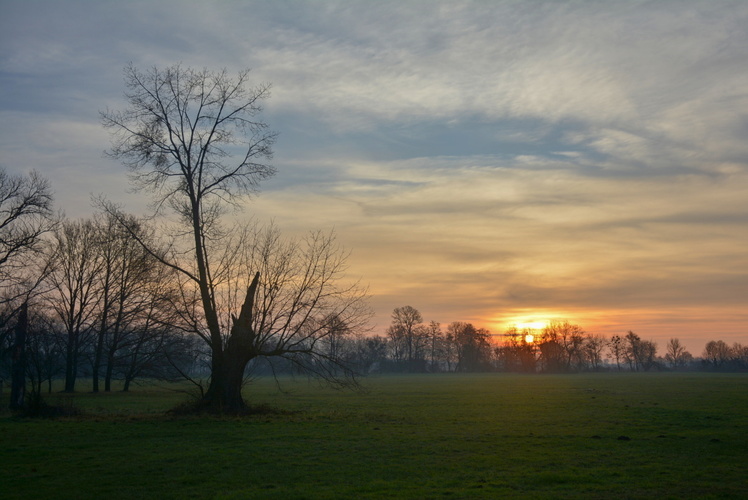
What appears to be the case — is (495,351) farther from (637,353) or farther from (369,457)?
(369,457)

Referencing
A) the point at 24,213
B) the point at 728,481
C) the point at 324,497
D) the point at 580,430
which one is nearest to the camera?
the point at 324,497

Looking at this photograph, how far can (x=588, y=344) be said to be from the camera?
183125mm

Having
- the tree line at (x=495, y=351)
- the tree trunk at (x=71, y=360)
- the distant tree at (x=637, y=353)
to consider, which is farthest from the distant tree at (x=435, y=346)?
the tree trunk at (x=71, y=360)

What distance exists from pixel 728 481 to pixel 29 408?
24435mm

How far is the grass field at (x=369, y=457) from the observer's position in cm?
1123

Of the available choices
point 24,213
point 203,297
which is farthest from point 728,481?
point 24,213

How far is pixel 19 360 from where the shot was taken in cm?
2581

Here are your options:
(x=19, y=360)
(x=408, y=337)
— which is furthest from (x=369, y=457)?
(x=408, y=337)

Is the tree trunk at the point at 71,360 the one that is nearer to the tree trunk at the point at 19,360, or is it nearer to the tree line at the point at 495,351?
the tree trunk at the point at 19,360

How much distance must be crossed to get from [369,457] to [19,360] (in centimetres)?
1912

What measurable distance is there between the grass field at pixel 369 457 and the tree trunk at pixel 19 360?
414 cm

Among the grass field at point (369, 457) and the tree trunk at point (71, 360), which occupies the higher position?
the tree trunk at point (71, 360)

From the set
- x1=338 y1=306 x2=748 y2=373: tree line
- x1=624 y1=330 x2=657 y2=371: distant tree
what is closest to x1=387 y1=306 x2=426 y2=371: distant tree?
x1=338 y1=306 x2=748 y2=373: tree line

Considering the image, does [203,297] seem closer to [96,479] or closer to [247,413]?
[247,413]
